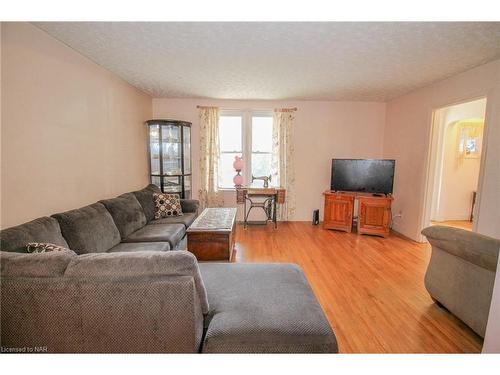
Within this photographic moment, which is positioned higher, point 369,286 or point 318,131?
point 318,131

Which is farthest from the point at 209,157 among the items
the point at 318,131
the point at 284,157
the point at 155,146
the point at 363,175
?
the point at 363,175

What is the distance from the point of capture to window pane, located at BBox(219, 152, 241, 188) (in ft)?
15.8

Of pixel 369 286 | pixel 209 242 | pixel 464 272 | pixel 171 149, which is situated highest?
pixel 171 149

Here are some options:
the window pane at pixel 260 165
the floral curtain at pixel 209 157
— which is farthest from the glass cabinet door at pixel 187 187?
the window pane at pixel 260 165

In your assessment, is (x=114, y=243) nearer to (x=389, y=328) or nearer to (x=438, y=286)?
(x=389, y=328)

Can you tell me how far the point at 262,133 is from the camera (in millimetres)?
4789

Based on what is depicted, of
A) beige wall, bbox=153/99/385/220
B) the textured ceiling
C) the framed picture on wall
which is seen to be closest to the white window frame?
beige wall, bbox=153/99/385/220

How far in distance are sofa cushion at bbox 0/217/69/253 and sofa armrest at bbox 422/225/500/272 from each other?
308 centimetres

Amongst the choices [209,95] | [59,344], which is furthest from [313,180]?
[59,344]

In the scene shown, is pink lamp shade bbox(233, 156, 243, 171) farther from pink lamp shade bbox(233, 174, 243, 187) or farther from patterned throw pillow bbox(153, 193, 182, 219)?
patterned throw pillow bbox(153, 193, 182, 219)

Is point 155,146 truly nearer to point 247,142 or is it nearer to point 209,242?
point 247,142

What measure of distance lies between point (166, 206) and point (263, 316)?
107 inches

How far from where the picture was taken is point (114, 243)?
95.6 inches

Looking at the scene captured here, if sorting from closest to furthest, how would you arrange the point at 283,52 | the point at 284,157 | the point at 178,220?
the point at 283,52 < the point at 178,220 < the point at 284,157
